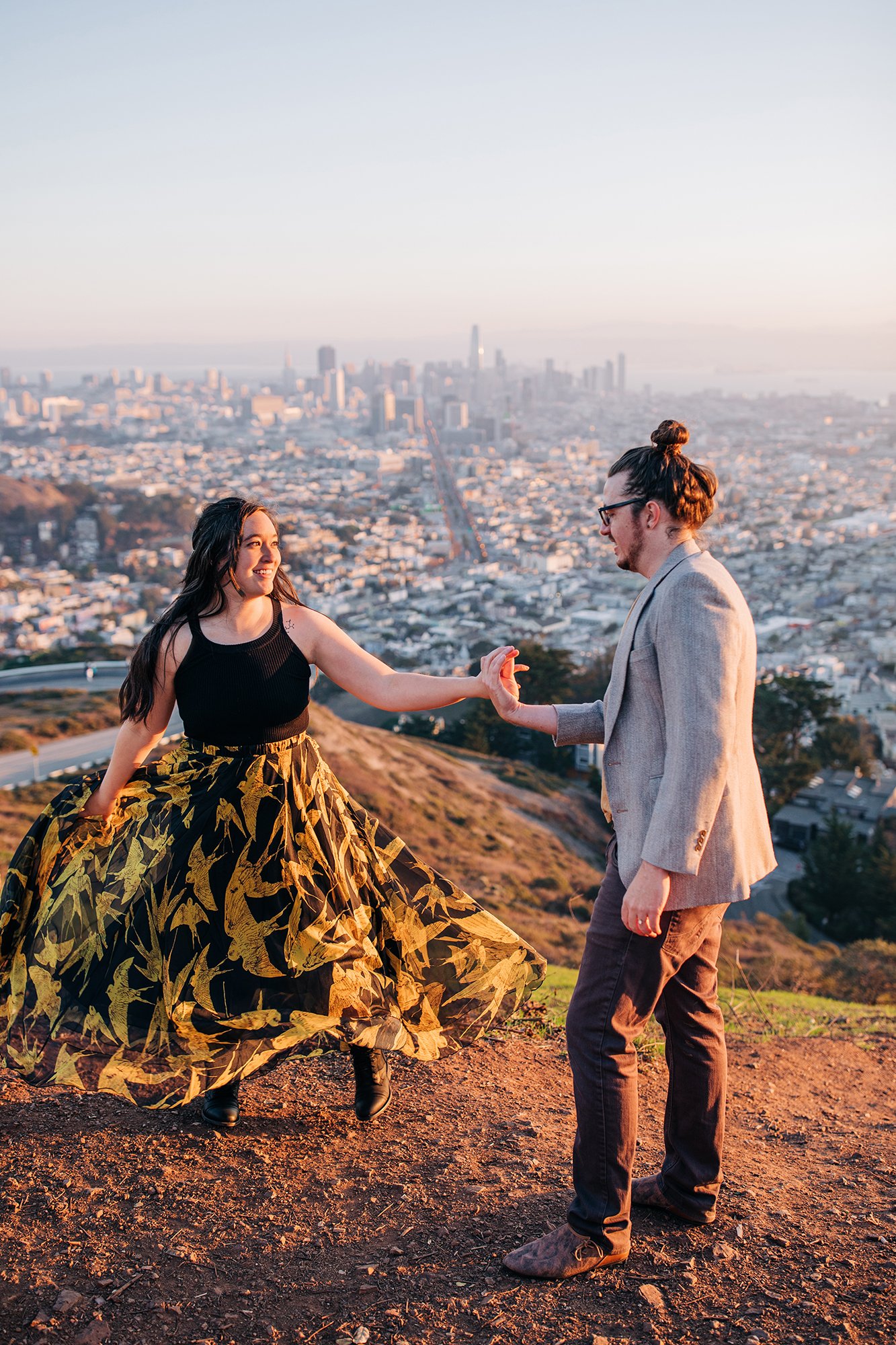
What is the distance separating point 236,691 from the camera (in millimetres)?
2498

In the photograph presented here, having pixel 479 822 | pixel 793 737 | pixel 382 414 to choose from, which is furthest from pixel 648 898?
pixel 382 414

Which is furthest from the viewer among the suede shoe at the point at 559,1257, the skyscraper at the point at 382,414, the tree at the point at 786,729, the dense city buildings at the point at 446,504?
the skyscraper at the point at 382,414

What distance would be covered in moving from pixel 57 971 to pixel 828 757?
23.4 meters

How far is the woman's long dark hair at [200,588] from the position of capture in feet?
8.25

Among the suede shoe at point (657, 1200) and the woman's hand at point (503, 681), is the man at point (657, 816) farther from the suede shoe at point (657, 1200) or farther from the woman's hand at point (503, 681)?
the woman's hand at point (503, 681)

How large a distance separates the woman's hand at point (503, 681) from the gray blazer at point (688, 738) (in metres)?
0.48

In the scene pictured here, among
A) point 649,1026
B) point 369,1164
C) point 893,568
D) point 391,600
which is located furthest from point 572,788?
point 893,568

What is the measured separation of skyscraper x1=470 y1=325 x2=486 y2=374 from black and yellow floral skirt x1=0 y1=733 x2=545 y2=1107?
134 meters

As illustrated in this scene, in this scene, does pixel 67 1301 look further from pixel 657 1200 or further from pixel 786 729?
pixel 786 729

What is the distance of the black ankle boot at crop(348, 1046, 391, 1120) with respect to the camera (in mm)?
2709

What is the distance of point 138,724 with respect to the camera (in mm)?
2588

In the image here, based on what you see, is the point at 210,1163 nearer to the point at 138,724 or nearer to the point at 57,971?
the point at 57,971

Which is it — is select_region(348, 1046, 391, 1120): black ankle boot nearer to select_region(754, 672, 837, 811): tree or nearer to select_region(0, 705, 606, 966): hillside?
select_region(0, 705, 606, 966): hillside

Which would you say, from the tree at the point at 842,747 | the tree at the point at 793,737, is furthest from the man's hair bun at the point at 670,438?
the tree at the point at 842,747
